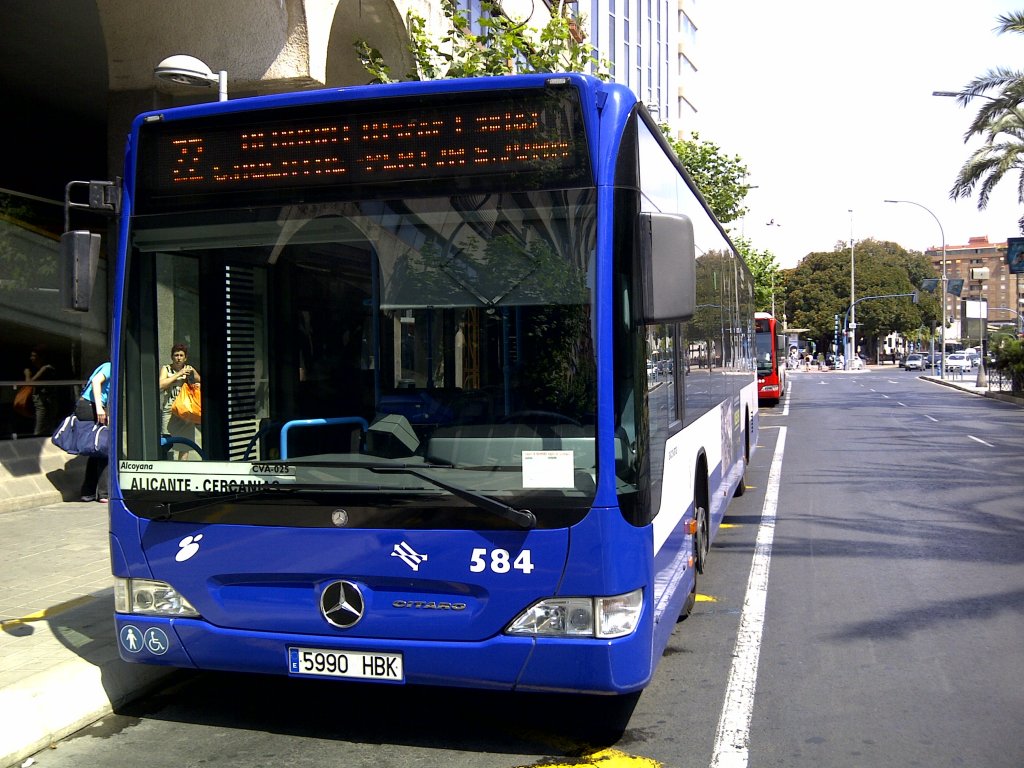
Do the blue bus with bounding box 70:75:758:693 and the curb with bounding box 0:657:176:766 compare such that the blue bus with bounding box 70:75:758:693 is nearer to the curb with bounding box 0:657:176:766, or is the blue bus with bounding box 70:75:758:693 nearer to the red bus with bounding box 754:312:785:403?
the curb with bounding box 0:657:176:766

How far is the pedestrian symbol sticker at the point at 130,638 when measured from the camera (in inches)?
188

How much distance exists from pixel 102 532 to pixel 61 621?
11.1 ft

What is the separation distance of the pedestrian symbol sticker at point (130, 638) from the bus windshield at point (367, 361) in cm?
58

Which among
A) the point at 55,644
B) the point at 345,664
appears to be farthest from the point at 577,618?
the point at 55,644

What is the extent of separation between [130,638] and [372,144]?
245cm

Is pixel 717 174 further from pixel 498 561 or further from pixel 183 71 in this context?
pixel 498 561

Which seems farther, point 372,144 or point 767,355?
point 767,355

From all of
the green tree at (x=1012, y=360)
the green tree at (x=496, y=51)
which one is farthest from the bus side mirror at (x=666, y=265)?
the green tree at (x=1012, y=360)

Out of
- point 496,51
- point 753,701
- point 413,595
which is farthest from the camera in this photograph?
point 496,51

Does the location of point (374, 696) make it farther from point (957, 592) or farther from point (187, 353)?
point (957, 592)

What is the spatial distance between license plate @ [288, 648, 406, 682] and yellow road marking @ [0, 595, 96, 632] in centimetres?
→ 260

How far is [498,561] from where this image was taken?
4.23 metres

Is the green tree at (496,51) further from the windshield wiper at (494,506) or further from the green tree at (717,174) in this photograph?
the green tree at (717,174)

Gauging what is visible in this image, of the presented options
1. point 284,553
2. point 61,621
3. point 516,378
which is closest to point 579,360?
point 516,378
